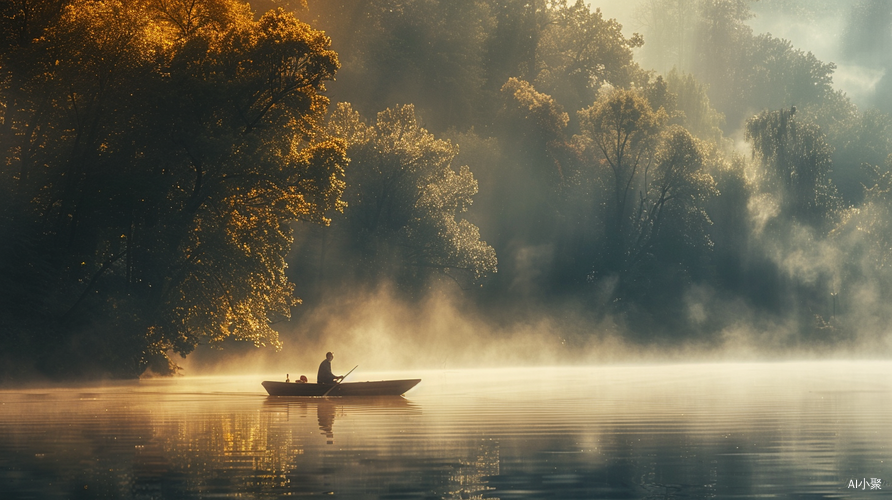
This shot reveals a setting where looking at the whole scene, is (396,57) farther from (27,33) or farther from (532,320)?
(27,33)

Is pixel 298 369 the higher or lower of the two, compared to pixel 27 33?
lower

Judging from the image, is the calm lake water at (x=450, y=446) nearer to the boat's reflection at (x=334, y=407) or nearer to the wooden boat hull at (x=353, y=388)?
the boat's reflection at (x=334, y=407)

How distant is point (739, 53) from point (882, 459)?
117 meters

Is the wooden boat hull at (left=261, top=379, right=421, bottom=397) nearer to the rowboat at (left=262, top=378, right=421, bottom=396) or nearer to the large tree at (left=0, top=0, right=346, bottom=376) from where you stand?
the rowboat at (left=262, top=378, right=421, bottom=396)

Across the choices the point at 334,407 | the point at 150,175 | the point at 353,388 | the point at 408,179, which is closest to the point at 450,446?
the point at 334,407

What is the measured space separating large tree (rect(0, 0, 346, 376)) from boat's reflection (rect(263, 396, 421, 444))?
34.6 ft

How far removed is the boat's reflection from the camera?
2992cm

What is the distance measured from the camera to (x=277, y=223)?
48.7 meters

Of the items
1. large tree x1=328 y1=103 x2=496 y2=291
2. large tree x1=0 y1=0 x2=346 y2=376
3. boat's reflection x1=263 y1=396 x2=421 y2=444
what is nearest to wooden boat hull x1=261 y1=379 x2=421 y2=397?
boat's reflection x1=263 y1=396 x2=421 y2=444

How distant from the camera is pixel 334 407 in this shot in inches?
1340

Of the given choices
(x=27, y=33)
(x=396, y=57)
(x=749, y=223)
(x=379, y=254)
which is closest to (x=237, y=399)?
(x=27, y=33)

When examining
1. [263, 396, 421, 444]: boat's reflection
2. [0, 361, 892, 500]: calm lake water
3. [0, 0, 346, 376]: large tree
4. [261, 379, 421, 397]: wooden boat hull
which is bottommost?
[0, 361, 892, 500]: calm lake water

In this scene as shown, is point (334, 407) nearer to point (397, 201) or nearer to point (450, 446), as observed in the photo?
point (450, 446)

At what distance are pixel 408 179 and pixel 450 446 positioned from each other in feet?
159
